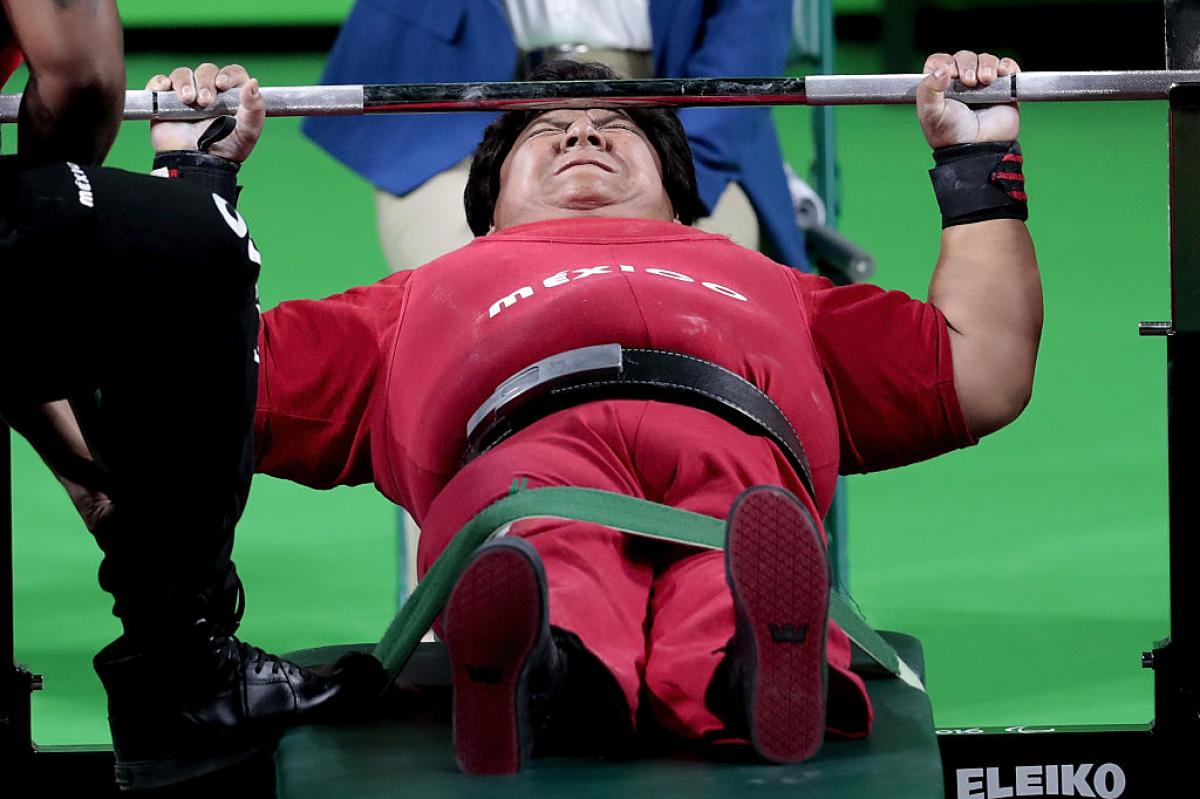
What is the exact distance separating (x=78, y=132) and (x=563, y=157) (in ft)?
3.50

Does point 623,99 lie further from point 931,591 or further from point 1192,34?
point 931,591

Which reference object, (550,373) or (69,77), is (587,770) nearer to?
(550,373)

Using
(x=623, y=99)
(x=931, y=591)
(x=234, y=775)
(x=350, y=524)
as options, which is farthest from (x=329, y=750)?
(x=350, y=524)

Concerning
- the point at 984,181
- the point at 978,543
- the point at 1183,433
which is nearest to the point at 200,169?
the point at 984,181

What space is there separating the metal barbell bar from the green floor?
76cm

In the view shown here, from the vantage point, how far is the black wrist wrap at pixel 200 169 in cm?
241

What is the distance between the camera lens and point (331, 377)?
7.87ft

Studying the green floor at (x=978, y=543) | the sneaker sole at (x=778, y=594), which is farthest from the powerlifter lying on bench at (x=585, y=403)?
the green floor at (x=978, y=543)

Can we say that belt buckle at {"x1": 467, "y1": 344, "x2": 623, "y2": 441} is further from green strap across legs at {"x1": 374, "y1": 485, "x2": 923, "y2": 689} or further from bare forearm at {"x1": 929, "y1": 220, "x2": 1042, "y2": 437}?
bare forearm at {"x1": 929, "y1": 220, "x2": 1042, "y2": 437}

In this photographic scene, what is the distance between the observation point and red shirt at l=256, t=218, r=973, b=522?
2.23m

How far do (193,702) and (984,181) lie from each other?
46.1 inches

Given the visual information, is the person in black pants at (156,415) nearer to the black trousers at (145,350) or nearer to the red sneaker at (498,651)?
the black trousers at (145,350)

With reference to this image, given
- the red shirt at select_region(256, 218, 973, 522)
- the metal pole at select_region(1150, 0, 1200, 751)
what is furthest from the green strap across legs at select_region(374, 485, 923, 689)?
the metal pole at select_region(1150, 0, 1200, 751)

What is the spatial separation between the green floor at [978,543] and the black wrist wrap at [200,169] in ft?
2.40
